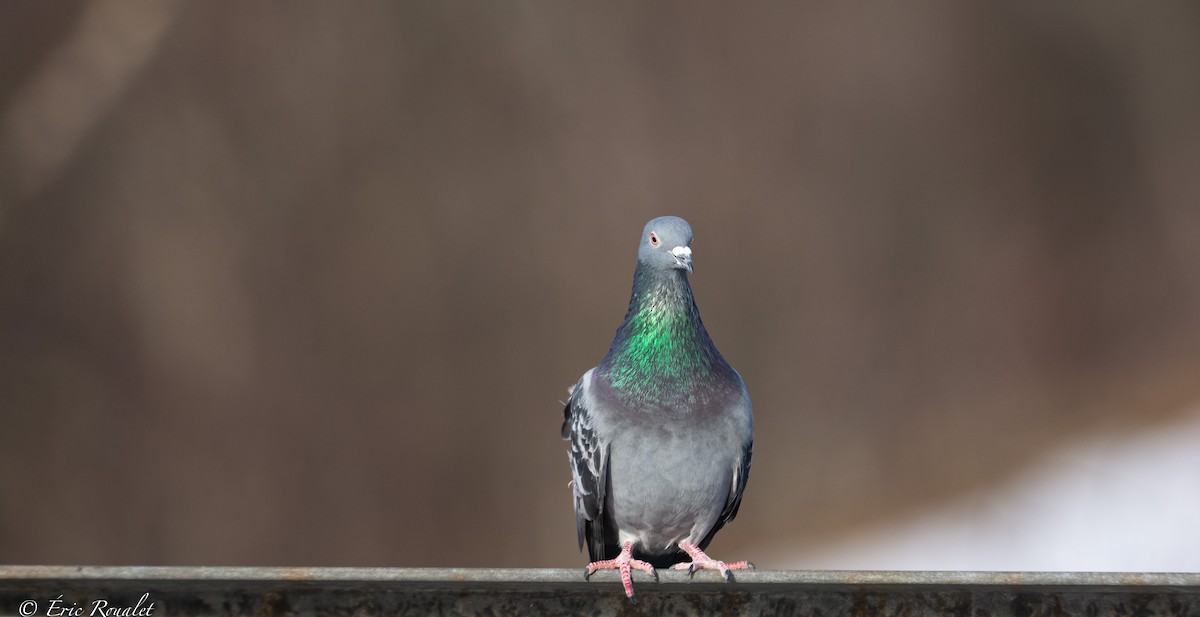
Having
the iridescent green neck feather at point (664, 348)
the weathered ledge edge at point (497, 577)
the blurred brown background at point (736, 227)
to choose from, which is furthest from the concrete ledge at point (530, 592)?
the blurred brown background at point (736, 227)

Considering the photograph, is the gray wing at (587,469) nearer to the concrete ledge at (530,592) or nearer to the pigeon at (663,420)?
the pigeon at (663,420)

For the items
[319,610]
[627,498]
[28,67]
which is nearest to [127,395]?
[28,67]

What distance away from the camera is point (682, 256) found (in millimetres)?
3018

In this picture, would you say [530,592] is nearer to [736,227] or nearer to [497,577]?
[497,577]

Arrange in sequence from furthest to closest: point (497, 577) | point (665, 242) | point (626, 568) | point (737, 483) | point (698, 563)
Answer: point (737, 483), point (698, 563), point (665, 242), point (626, 568), point (497, 577)

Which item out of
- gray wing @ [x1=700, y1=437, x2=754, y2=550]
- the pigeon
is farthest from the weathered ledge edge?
gray wing @ [x1=700, y1=437, x2=754, y2=550]

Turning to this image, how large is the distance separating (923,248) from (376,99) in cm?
343

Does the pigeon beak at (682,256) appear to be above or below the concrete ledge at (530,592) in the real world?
above

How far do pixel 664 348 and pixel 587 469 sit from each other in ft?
1.52

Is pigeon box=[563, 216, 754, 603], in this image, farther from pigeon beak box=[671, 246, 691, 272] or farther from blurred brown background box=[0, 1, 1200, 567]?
blurred brown background box=[0, 1, 1200, 567]

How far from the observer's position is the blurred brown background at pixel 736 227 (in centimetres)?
661

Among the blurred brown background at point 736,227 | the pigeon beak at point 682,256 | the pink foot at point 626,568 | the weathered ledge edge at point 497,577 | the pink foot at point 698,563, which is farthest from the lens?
the blurred brown background at point 736,227

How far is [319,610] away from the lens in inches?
88.0

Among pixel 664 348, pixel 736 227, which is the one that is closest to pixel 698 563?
pixel 664 348
